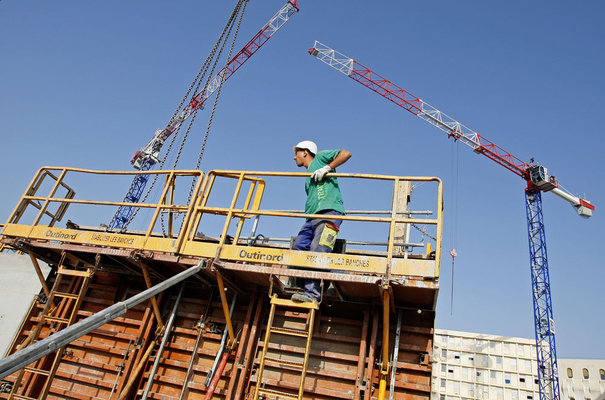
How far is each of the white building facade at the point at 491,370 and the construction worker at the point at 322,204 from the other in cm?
2600

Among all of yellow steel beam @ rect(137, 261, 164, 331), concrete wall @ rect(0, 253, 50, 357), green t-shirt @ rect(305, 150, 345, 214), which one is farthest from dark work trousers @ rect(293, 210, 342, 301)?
concrete wall @ rect(0, 253, 50, 357)

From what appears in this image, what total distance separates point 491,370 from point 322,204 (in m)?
29.2

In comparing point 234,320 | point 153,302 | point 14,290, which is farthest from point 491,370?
point 14,290

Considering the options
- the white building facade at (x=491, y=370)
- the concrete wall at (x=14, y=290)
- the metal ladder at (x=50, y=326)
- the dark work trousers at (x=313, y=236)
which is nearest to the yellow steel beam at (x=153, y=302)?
the metal ladder at (x=50, y=326)

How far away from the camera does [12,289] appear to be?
313 inches

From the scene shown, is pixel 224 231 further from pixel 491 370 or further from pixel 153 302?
pixel 491 370

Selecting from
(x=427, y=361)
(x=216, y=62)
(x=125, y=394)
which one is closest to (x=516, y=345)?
(x=427, y=361)

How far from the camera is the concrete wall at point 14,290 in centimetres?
745

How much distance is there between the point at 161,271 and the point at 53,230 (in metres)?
1.93

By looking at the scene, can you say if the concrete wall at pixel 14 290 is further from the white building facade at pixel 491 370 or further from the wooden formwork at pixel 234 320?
the white building facade at pixel 491 370

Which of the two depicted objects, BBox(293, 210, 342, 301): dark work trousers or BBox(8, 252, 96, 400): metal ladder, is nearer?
BBox(293, 210, 342, 301): dark work trousers

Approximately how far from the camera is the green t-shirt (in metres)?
6.10

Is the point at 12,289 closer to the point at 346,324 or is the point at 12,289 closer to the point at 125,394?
the point at 125,394

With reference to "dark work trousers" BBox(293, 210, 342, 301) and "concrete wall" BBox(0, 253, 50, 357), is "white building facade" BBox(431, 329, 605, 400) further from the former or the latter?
"concrete wall" BBox(0, 253, 50, 357)
